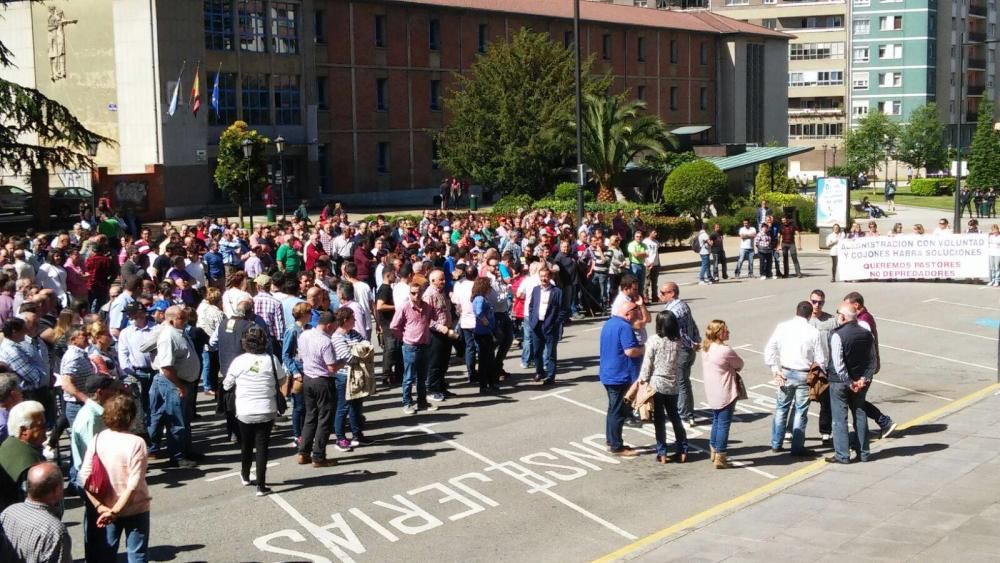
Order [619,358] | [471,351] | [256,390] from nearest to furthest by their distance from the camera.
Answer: [256,390]
[619,358]
[471,351]

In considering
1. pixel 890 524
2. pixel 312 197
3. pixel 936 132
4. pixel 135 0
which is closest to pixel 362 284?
pixel 890 524

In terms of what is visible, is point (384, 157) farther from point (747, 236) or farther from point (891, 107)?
point (891, 107)

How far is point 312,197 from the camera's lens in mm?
56375

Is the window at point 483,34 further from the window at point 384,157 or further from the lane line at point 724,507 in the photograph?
the lane line at point 724,507

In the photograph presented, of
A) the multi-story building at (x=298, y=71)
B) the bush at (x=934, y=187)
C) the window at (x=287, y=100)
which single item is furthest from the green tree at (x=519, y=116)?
the bush at (x=934, y=187)

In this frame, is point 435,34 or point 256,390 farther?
point 435,34

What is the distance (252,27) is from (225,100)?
3.85 meters

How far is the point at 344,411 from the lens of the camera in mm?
13547

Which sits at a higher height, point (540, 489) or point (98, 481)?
point (98, 481)

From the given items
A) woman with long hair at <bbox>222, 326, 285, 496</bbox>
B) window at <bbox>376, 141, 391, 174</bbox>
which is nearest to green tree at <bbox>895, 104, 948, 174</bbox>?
window at <bbox>376, 141, 391, 174</bbox>

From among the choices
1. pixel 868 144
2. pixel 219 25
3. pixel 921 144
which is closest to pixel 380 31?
pixel 219 25

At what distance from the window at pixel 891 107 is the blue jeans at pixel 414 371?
100 meters

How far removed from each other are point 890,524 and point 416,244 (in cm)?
1599

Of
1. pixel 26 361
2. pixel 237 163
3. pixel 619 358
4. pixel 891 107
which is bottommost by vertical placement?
pixel 619 358
